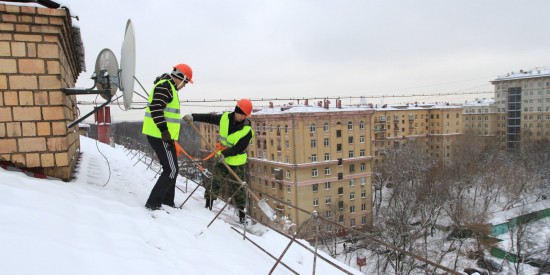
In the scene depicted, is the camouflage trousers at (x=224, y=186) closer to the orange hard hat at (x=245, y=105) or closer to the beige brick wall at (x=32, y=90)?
the orange hard hat at (x=245, y=105)

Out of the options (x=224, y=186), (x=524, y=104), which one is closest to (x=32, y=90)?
(x=224, y=186)

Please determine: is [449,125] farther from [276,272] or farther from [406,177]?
[276,272]

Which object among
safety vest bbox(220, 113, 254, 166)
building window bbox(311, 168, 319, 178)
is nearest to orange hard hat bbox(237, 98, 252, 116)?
safety vest bbox(220, 113, 254, 166)

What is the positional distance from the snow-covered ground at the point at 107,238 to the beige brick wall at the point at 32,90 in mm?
384

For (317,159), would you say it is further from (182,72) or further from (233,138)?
(182,72)

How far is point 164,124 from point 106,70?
1.57 meters

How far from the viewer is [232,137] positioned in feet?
17.6

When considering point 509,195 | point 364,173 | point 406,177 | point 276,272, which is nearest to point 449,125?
point 509,195

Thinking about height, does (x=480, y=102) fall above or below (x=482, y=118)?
above

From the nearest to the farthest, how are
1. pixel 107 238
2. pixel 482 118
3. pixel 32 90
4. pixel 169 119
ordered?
pixel 107 238 → pixel 32 90 → pixel 169 119 → pixel 482 118

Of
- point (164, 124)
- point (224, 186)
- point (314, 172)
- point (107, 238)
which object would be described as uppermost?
point (164, 124)

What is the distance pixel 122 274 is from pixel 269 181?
104ft

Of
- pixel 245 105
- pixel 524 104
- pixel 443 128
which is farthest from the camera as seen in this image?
pixel 443 128

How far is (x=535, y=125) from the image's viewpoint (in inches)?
1946
